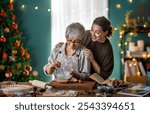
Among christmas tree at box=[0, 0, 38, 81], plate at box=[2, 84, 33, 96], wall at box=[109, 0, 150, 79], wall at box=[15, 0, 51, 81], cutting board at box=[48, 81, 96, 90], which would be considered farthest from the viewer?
wall at box=[109, 0, 150, 79]

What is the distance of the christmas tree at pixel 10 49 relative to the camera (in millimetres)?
4024

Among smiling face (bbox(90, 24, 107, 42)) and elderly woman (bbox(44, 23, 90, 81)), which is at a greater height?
smiling face (bbox(90, 24, 107, 42))

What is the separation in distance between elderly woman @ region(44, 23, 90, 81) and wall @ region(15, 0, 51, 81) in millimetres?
1456

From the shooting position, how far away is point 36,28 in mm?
4266

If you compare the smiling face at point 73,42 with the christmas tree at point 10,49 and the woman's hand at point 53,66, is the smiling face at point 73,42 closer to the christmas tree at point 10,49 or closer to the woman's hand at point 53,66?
the woman's hand at point 53,66

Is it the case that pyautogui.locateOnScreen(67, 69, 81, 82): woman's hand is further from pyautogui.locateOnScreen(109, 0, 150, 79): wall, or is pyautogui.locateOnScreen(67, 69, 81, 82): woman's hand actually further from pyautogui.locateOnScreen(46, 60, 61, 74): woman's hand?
pyautogui.locateOnScreen(109, 0, 150, 79): wall

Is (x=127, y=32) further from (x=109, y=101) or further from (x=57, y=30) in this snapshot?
(x=109, y=101)

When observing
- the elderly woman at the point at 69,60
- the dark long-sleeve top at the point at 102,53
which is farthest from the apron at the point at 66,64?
the dark long-sleeve top at the point at 102,53

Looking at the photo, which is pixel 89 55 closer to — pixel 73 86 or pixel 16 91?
pixel 73 86

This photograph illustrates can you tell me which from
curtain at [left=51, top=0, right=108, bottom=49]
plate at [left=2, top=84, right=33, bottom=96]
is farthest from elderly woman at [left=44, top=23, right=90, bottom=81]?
curtain at [left=51, top=0, right=108, bottom=49]

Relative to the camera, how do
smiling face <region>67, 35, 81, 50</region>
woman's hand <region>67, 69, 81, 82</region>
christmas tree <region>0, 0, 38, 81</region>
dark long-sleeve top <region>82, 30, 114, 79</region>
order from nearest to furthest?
woman's hand <region>67, 69, 81, 82</region>, smiling face <region>67, 35, 81, 50</region>, dark long-sleeve top <region>82, 30, 114, 79</region>, christmas tree <region>0, 0, 38, 81</region>

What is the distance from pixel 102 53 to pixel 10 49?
5.16 feet

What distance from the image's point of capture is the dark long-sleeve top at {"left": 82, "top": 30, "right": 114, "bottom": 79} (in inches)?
113

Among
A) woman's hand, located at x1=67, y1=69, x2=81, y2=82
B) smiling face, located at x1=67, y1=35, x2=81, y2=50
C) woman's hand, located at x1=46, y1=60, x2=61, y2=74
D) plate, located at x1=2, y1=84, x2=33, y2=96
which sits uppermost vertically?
smiling face, located at x1=67, y1=35, x2=81, y2=50
